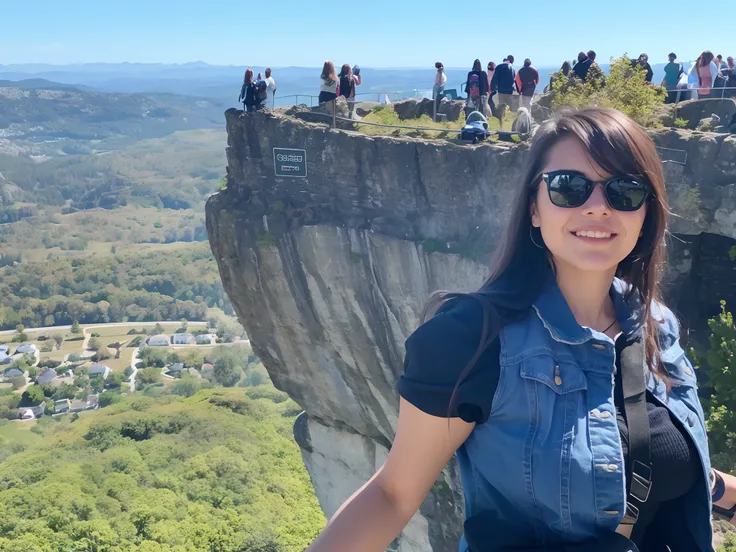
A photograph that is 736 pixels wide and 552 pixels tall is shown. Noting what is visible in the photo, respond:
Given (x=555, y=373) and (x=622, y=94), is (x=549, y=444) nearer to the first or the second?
(x=555, y=373)

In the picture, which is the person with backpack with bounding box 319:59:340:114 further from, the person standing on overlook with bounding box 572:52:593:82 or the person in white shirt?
the person standing on overlook with bounding box 572:52:593:82

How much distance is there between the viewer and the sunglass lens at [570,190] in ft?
8.09

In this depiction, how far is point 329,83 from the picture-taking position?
1404 cm

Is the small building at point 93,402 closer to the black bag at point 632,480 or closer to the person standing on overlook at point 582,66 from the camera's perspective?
the person standing on overlook at point 582,66

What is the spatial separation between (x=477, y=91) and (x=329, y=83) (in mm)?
3164

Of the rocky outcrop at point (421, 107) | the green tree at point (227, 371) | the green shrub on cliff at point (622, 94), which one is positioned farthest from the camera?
the green tree at point (227, 371)

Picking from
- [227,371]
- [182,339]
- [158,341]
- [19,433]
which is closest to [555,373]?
[19,433]

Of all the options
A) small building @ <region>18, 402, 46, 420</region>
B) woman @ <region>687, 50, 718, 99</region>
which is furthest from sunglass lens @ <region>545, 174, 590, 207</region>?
small building @ <region>18, 402, 46, 420</region>

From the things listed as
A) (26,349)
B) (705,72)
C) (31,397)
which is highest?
(705,72)

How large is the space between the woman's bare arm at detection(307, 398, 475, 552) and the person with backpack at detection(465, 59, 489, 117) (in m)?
12.8

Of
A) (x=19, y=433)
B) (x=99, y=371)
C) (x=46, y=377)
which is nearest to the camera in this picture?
(x=19, y=433)

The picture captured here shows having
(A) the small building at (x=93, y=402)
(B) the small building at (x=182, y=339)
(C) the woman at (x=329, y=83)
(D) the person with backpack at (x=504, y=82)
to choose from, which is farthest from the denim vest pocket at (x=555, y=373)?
(B) the small building at (x=182, y=339)

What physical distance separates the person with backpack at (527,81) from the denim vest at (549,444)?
42.2 ft

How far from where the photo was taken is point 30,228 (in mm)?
166875
